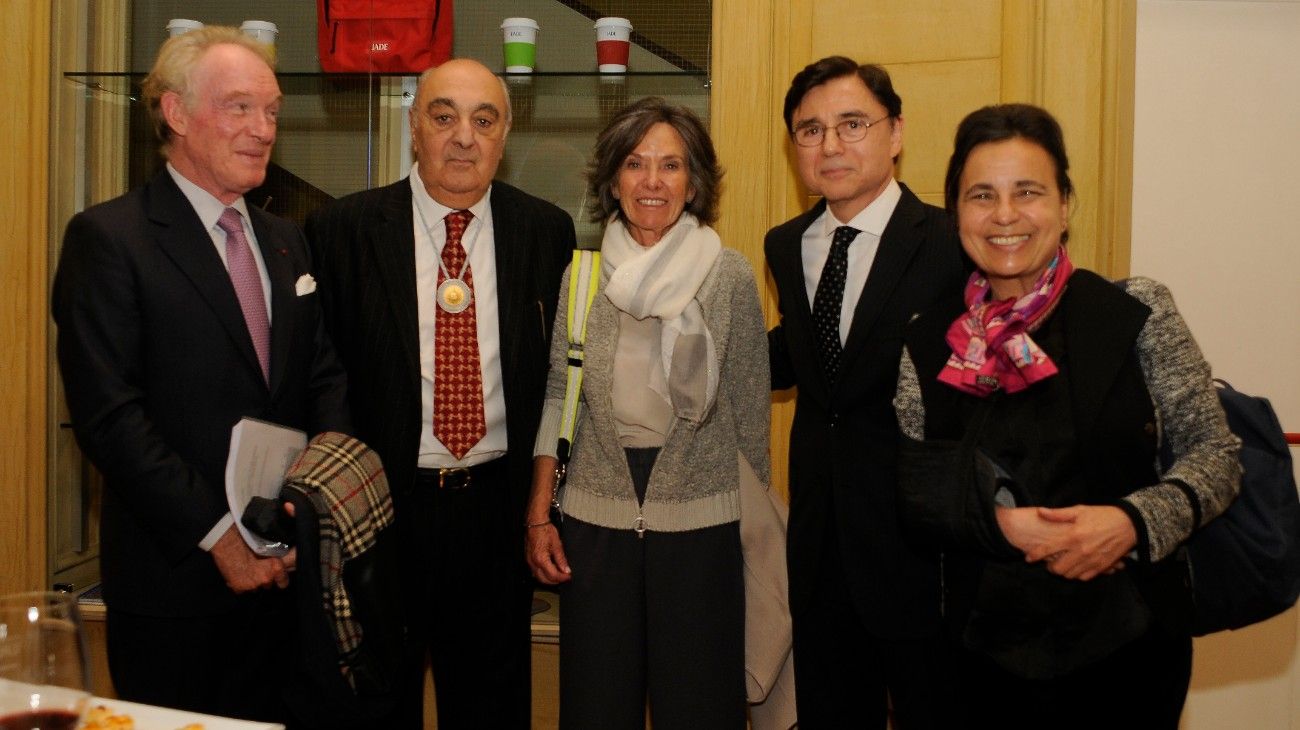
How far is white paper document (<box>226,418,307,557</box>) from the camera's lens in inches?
86.9

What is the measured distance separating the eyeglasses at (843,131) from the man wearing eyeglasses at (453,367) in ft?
2.40

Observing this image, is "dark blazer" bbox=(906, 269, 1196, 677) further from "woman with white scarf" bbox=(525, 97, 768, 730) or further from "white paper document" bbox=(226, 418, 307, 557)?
"white paper document" bbox=(226, 418, 307, 557)

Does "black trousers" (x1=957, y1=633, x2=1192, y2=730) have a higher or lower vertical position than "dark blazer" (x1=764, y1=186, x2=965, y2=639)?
lower

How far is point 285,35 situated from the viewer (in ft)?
11.3

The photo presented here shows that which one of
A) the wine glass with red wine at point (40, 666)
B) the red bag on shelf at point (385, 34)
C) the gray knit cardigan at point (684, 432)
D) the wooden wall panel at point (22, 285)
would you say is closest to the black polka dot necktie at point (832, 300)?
the gray knit cardigan at point (684, 432)

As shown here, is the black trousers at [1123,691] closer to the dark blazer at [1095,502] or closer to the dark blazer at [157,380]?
the dark blazer at [1095,502]

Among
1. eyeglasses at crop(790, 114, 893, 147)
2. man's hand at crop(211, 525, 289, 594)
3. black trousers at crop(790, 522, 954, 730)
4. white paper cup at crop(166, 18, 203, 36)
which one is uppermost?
white paper cup at crop(166, 18, 203, 36)

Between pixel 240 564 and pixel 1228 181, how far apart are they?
3.10 meters

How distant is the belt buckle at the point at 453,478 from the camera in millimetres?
2643

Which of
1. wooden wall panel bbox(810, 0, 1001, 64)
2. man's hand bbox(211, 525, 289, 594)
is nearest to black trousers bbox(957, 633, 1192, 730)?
man's hand bbox(211, 525, 289, 594)

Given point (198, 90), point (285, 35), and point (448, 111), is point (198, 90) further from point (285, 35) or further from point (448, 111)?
point (285, 35)

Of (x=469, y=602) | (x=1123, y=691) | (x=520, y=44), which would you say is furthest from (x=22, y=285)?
(x=1123, y=691)

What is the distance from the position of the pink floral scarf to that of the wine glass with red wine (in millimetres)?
1507

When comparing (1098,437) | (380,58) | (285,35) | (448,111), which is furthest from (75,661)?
(285,35)
